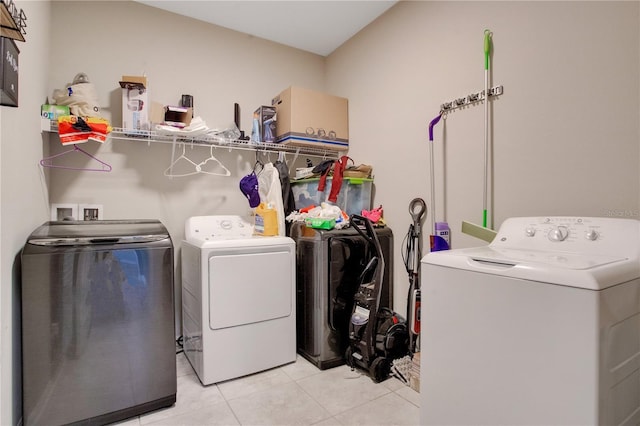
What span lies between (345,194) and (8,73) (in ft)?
6.48

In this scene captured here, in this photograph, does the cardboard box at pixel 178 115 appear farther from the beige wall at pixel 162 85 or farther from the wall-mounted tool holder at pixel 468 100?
the wall-mounted tool holder at pixel 468 100

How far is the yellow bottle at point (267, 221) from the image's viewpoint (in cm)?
242

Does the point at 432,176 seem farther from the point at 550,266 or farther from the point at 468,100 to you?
the point at 550,266

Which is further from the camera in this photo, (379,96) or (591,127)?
(379,96)

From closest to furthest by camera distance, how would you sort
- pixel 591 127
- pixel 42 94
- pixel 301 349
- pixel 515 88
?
pixel 591 127 < pixel 515 88 < pixel 42 94 < pixel 301 349

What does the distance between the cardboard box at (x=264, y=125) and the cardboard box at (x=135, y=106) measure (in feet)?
2.69

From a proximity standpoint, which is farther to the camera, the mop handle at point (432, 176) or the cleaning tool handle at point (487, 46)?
the mop handle at point (432, 176)

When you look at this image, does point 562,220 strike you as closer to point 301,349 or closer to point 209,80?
point 301,349

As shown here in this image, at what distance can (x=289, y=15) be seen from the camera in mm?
2639

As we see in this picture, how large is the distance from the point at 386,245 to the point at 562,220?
1236mm

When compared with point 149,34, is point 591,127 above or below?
below

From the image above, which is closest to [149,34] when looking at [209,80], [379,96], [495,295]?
[209,80]

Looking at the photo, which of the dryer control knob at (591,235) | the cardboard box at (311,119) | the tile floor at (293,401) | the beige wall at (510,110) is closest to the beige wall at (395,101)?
the beige wall at (510,110)

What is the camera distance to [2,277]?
52.7 inches
